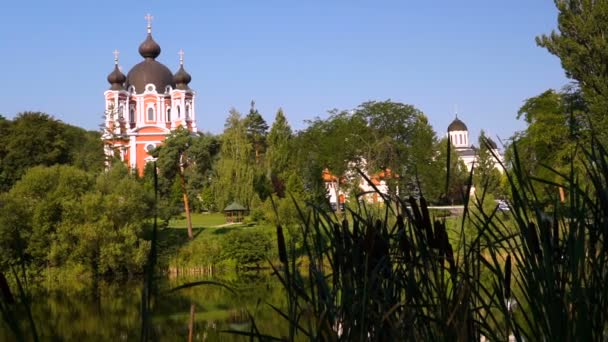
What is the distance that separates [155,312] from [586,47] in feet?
51.9

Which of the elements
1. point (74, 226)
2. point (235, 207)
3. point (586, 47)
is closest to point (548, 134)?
point (586, 47)

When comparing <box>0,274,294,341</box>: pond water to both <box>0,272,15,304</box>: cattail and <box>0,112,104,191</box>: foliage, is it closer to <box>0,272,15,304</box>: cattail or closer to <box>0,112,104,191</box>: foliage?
<box>0,272,15,304</box>: cattail

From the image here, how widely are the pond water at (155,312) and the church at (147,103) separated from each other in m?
34.3

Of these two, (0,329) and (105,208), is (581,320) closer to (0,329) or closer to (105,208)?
(0,329)

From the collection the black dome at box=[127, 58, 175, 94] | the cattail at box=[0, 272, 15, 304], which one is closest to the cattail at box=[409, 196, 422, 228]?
the cattail at box=[0, 272, 15, 304]

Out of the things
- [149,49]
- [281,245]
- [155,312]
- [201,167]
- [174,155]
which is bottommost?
[155,312]

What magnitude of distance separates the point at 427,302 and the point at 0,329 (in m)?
15.7

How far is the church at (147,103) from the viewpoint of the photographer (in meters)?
58.4

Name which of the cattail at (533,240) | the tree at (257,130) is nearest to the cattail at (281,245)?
the cattail at (533,240)

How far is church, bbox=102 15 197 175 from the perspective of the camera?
58406mm

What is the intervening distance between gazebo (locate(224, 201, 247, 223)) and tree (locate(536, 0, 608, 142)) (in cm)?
1592

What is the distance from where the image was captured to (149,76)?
61.9 metres

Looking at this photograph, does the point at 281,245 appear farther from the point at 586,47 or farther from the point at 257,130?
the point at 257,130

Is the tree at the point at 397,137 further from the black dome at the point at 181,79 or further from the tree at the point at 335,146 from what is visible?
the black dome at the point at 181,79
